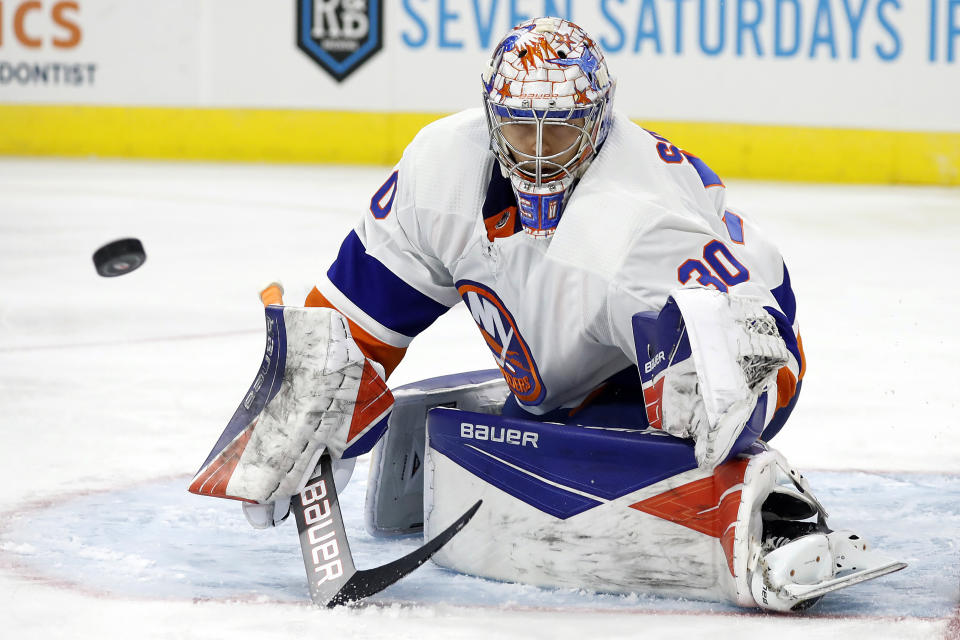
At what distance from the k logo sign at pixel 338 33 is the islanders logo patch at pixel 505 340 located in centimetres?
670

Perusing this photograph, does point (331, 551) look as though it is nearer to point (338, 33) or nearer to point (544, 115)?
point (544, 115)

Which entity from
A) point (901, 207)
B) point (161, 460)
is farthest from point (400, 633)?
point (901, 207)

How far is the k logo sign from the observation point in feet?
28.8

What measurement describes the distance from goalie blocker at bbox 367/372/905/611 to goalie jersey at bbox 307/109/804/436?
0.43 ft

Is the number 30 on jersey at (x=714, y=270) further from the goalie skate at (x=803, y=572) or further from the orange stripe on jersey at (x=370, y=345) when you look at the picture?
the orange stripe on jersey at (x=370, y=345)

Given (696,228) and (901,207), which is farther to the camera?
(901,207)

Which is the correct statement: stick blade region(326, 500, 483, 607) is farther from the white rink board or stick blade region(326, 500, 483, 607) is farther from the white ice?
the white rink board

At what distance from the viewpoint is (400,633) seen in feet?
6.37

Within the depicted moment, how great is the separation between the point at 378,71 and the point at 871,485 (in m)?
6.48

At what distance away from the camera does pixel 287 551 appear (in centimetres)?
235

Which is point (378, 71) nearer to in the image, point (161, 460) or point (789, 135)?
point (789, 135)

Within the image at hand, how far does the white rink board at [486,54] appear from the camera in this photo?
850 cm

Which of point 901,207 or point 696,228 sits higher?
point 696,228

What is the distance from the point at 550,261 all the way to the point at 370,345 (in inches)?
15.3
